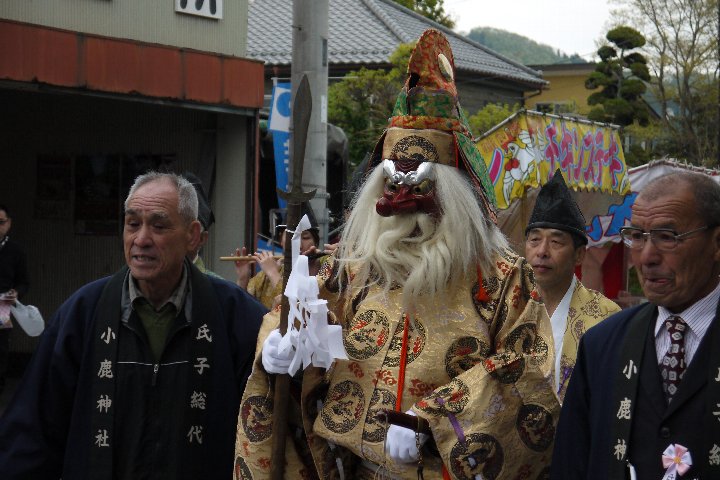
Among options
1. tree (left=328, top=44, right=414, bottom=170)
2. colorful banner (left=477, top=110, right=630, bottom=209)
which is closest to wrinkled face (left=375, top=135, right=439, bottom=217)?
colorful banner (left=477, top=110, right=630, bottom=209)

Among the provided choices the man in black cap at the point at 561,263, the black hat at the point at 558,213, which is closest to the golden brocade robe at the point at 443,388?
the man in black cap at the point at 561,263

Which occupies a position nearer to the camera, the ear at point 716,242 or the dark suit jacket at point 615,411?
the dark suit jacket at point 615,411

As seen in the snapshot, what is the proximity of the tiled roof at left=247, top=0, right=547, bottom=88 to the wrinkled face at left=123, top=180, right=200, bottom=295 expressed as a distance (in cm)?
1895

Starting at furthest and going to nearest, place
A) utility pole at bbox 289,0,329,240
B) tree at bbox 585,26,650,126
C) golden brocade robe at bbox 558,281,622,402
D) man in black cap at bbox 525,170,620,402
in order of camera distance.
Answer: tree at bbox 585,26,650,126 → utility pole at bbox 289,0,329,240 → man in black cap at bbox 525,170,620,402 → golden brocade robe at bbox 558,281,622,402

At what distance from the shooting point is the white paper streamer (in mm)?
3506

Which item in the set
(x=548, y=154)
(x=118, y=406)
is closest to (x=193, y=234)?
(x=118, y=406)

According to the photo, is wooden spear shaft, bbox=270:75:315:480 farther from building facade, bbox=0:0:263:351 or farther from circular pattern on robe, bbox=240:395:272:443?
building facade, bbox=0:0:263:351

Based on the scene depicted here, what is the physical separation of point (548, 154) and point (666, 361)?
5783 millimetres

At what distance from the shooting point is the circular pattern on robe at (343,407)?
12.0ft

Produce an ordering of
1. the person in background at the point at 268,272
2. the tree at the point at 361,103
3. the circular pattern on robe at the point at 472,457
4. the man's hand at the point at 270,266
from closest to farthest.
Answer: the circular pattern on robe at the point at 472,457 < the person in background at the point at 268,272 < the man's hand at the point at 270,266 < the tree at the point at 361,103

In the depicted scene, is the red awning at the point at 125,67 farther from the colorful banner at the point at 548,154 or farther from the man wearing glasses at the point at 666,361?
the man wearing glasses at the point at 666,361

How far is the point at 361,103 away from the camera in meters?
17.6

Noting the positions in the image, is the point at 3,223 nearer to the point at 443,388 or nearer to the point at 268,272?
the point at 268,272

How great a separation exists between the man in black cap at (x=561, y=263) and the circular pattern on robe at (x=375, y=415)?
150 cm
